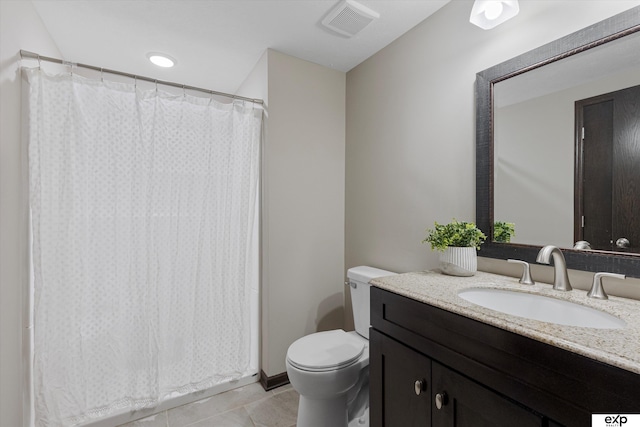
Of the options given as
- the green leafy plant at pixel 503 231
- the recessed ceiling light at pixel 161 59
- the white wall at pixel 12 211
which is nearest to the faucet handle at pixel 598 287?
the green leafy plant at pixel 503 231

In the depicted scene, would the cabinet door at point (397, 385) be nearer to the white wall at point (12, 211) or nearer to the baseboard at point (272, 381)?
the baseboard at point (272, 381)

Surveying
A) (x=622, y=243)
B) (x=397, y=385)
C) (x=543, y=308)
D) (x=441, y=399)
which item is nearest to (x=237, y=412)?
(x=397, y=385)

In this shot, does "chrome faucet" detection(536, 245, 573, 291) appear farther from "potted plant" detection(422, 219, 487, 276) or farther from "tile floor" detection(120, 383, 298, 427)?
"tile floor" detection(120, 383, 298, 427)

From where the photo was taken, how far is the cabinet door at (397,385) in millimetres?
1006

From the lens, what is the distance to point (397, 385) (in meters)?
1.11

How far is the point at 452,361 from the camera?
2.99 ft

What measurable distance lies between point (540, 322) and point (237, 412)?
5.75 ft

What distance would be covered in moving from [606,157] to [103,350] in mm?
2519

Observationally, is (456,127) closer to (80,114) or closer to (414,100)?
(414,100)

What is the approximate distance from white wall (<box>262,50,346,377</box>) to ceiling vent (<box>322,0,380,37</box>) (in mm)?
471

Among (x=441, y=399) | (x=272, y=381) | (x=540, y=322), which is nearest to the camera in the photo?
(x=540, y=322)

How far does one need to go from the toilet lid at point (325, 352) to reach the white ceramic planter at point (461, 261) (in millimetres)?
666

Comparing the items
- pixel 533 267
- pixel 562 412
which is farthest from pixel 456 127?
pixel 562 412

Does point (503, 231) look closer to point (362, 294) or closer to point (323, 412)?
point (362, 294)
